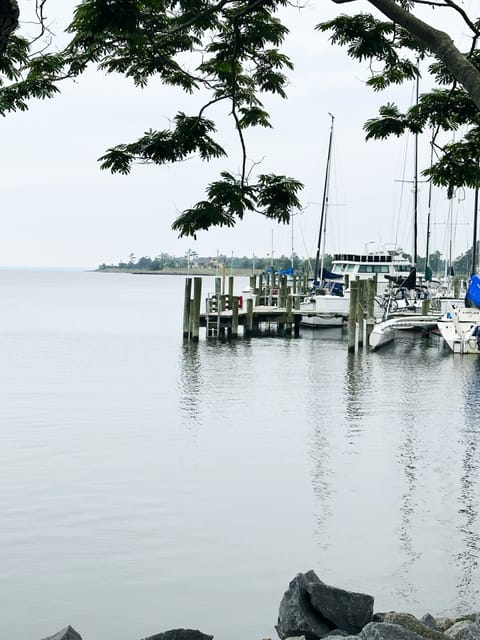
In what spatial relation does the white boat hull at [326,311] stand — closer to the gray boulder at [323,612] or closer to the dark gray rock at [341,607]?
the gray boulder at [323,612]

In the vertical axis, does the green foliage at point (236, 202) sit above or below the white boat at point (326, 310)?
above

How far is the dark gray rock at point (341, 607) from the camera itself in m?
8.65

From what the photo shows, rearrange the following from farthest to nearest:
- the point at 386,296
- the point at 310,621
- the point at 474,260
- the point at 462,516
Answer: the point at 386,296 → the point at 474,260 → the point at 462,516 → the point at 310,621

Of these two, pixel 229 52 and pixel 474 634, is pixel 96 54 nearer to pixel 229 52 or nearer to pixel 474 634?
pixel 229 52

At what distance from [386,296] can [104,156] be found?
48825 mm

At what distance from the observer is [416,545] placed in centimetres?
1330

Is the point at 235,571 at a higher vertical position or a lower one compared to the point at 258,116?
lower

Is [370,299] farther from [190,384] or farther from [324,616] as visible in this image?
[324,616]

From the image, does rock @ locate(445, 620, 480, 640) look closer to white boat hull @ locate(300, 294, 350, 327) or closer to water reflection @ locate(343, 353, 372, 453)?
water reflection @ locate(343, 353, 372, 453)

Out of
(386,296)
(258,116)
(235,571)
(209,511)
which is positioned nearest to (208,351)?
(386,296)

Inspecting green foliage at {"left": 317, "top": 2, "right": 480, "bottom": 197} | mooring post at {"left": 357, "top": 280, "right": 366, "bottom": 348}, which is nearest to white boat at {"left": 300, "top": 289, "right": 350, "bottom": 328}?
mooring post at {"left": 357, "top": 280, "right": 366, "bottom": 348}

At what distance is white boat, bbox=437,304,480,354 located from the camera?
→ 143 ft

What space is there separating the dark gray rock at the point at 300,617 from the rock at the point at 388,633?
154 cm

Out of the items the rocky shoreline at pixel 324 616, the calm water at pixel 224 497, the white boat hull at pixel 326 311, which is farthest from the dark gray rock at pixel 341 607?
the white boat hull at pixel 326 311
